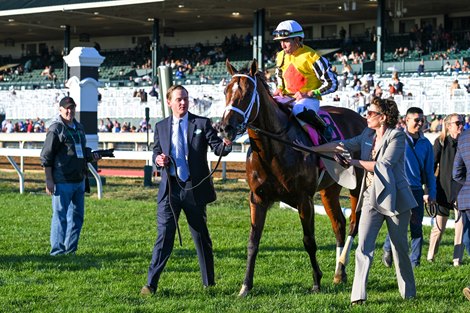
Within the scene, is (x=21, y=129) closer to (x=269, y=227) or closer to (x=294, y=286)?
(x=269, y=227)

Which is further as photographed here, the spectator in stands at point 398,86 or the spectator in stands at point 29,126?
the spectator in stands at point 29,126

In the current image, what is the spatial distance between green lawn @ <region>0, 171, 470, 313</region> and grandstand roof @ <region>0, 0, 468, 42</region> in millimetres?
26569

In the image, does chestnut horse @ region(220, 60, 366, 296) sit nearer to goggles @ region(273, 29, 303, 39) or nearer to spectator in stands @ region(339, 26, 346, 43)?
goggles @ region(273, 29, 303, 39)

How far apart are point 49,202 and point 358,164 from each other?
31.2 ft

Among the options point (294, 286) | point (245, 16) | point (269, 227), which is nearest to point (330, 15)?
point (245, 16)

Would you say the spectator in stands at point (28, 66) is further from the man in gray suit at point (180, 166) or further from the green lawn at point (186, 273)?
the man in gray suit at point (180, 166)

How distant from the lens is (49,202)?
50.3 ft

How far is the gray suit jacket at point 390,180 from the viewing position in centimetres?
674

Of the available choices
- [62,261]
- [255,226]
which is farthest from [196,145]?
[62,261]

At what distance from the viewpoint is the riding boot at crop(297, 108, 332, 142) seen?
26.7 feet

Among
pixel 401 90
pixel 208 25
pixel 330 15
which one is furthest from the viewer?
pixel 208 25

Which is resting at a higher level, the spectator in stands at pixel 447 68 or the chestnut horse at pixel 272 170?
the spectator in stands at pixel 447 68

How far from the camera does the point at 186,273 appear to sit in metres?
8.39

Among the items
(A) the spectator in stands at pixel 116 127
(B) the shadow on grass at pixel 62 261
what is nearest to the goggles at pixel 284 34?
(B) the shadow on grass at pixel 62 261
